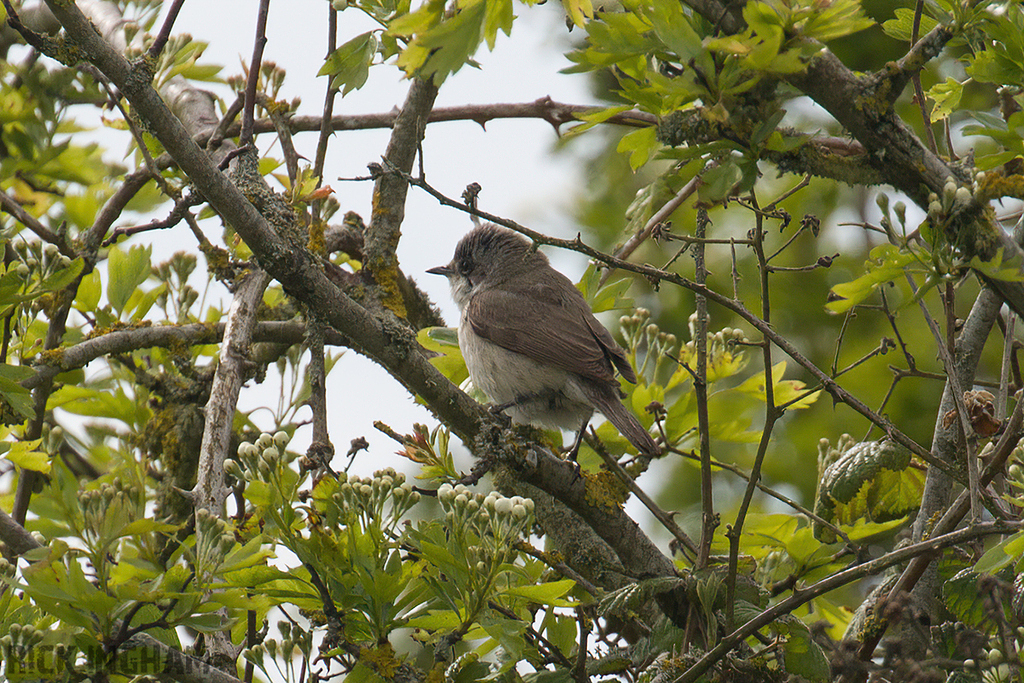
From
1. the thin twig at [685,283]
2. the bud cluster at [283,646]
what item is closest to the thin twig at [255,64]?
the thin twig at [685,283]

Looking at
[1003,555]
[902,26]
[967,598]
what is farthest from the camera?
[902,26]

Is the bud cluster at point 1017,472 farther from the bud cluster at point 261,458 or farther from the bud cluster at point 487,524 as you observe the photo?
the bud cluster at point 261,458

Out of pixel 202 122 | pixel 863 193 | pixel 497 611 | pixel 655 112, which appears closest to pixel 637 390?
pixel 497 611

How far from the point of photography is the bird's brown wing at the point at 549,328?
4.50 m

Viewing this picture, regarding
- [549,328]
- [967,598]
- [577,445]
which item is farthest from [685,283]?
[549,328]

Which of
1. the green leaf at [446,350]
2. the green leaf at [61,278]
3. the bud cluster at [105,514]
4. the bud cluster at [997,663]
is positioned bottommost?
the bud cluster at [997,663]

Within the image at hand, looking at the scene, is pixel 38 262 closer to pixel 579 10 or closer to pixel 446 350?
pixel 579 10

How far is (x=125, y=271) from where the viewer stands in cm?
385

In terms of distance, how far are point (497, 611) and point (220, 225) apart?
2.59 m

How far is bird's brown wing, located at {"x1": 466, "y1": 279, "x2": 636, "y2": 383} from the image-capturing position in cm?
450

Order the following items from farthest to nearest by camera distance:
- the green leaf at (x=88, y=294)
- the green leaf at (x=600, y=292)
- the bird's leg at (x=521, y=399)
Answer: the bird's leg at (x=521, y=399) < the green leaf at (x=88, y=294) < the green leaf at (x=600, y=292)

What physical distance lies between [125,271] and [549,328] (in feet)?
7.07

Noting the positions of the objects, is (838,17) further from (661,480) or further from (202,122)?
(661,480)

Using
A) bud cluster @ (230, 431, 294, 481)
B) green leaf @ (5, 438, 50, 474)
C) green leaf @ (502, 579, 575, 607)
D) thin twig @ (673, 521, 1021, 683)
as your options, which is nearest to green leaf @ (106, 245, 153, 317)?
green leaf @ (5, 438, 50, 474)
